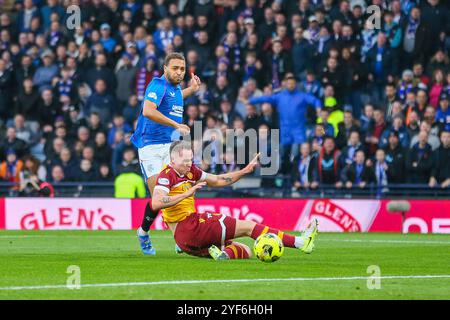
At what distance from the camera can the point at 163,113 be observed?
51.2 ft

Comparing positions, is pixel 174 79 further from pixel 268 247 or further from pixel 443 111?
pixel 443 111

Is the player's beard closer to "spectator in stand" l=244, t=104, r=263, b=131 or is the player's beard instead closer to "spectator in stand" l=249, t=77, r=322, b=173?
"spectator in stand" l=244, t=104, r=263, b=131

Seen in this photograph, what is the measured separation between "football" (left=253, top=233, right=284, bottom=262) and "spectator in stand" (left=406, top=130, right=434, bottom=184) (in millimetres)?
9365

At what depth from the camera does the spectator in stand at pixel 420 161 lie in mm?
22406

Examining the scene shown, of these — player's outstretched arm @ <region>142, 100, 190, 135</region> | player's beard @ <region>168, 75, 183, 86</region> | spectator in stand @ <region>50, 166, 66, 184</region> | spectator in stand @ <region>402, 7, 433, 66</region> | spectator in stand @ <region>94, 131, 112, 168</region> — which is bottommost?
spectator in stand @ <region>50, 166, 66, 184</region>

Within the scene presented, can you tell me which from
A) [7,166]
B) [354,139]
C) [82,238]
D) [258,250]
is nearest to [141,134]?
[258,250]

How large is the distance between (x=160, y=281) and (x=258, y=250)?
256cm

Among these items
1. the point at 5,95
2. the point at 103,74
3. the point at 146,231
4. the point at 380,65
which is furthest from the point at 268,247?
the point at 5,95

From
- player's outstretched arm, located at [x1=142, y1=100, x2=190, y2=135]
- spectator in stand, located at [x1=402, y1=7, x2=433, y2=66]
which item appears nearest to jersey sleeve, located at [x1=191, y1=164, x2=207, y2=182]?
player's outstretched arm, located at [x1=142, y1=100, x2=190, y2=135]

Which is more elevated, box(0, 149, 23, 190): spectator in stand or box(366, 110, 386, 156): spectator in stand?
box(366, 110, 386, 156): spectator in stand

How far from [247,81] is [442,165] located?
5114 mm

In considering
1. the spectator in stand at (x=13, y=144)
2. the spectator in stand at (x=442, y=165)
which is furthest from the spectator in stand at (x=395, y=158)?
the spectator in stand at (x=13, y=144)

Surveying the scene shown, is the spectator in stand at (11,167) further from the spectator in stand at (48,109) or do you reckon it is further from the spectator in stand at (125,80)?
the spectator in stand at (125,80)

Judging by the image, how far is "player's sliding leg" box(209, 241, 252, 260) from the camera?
14.0m
